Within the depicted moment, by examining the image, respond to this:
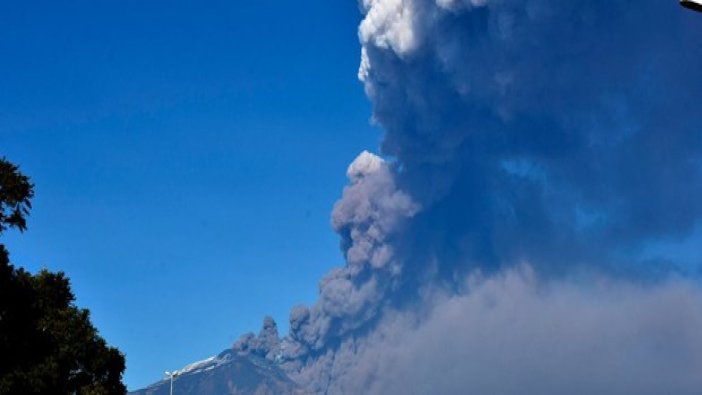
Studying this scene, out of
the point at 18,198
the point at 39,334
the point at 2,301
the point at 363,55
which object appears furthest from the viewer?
the point at 363,55

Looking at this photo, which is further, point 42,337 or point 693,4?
point 42,337

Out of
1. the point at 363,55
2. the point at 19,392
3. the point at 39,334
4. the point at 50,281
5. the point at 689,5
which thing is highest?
the point at 363,55

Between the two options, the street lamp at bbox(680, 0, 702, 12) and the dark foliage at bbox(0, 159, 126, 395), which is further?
the dark foliage at bbox(0, 159, 126, 395)

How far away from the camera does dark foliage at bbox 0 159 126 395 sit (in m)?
35.6

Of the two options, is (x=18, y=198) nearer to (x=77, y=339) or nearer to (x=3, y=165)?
(x=3, y=165)

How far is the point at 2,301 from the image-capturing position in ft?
124

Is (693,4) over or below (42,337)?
below

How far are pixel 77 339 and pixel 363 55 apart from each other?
144 metres

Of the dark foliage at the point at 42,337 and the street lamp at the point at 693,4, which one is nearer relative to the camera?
the street lamp at the point at 693,4

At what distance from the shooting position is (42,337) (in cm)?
4369

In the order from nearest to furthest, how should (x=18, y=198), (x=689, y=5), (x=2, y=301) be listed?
(x=689, y=5) → (x=18, y=198) → (x=2, y=301)

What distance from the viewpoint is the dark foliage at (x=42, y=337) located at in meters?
35.6

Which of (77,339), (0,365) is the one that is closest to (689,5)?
(0,365)

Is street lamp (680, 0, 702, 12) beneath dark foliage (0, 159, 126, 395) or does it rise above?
beneath
